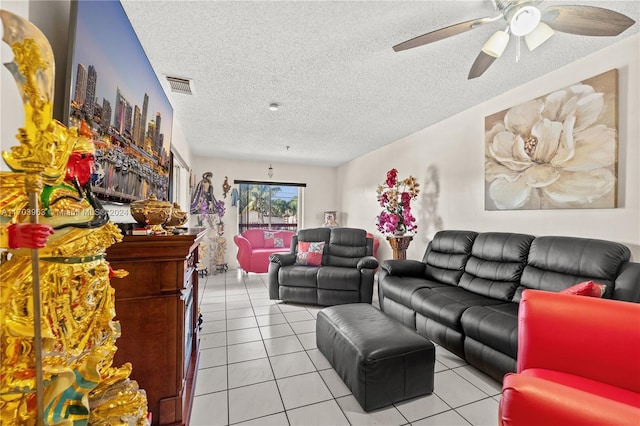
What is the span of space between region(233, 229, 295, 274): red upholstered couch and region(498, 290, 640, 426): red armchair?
4327 millimetres

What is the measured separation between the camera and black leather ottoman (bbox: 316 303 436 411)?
1.59 meters

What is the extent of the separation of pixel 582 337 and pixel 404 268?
6.23 ft

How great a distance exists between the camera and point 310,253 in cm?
389

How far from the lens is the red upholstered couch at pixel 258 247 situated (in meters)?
5.01

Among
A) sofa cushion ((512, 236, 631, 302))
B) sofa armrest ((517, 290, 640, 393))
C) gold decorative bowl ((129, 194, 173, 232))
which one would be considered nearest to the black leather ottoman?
sofa armrest ((517, 290, 640, 393))

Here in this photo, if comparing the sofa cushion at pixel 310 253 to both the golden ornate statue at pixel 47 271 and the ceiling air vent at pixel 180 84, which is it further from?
the golden ornate statue at pixel 47 271

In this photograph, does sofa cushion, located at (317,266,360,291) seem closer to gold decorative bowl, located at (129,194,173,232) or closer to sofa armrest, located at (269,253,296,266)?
sofa armrest, located at (269,253,296,266)

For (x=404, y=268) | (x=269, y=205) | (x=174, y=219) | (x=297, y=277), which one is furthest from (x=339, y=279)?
(x=269, y=205)

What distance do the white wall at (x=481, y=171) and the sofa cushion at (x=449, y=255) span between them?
35 cm

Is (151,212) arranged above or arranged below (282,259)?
above

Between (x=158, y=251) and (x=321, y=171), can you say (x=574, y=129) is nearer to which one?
(x=158, y=251)

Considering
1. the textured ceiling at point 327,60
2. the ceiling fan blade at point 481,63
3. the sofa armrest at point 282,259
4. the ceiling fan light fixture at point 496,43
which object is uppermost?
the textured ceiling at point 327,60

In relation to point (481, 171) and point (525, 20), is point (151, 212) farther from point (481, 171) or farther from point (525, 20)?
point (481, 171)

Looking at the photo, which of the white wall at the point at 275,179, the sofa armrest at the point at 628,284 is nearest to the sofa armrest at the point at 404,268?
the sofa armrest at the point at 628,284
